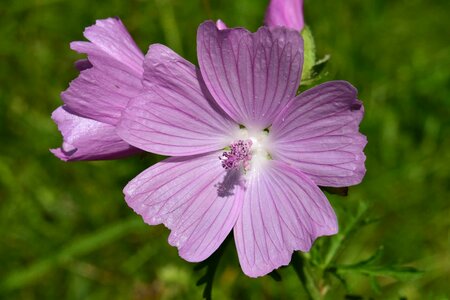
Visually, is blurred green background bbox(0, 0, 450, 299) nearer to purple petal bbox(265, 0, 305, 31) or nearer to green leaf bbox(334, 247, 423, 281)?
green leaf bbox(334, 247, 423, 281)

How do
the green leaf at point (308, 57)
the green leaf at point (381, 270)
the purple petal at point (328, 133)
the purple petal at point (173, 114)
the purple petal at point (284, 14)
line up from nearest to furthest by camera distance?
the purple petal at point (328, 133)
the purple petal at point (173, 114)
the green leaf at point (308, 57)
the purple petal at point (284, 14)
the green leaf at point (381, 270)

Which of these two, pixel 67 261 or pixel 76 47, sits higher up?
pixel 76 47

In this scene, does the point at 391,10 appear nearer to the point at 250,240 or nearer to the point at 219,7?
the point at 219,7

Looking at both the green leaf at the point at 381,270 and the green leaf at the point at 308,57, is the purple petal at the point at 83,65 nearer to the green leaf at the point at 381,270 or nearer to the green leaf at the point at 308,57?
the green leaf at the point at 308,57

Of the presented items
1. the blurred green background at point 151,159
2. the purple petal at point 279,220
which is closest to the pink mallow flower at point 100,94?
the purple petal at point 279,220

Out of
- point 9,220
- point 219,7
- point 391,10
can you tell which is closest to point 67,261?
point 9,220

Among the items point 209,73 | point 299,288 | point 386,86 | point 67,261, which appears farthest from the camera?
point 386,86

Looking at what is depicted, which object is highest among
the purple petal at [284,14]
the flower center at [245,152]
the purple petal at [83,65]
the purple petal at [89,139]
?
the purple petal at [83,65]
